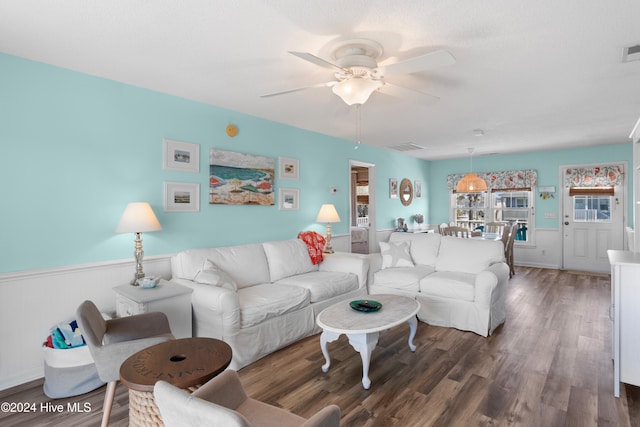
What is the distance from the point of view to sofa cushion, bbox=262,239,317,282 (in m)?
3.87

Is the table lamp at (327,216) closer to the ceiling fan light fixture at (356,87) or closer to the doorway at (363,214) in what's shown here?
the doorway at (363,214)

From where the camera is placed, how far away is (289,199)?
4.57 meters

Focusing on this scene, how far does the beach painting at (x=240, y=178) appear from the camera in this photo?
374cm

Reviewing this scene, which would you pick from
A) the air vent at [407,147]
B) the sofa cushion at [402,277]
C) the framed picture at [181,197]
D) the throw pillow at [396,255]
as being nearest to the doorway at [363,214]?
the air vent at [407,147]

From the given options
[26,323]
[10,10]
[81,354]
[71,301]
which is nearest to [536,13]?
[10,10]

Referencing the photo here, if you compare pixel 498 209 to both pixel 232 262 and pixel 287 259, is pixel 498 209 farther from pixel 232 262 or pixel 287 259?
pixel 232 262

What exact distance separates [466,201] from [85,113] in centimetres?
740

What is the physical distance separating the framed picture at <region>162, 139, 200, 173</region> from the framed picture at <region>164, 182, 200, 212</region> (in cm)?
16

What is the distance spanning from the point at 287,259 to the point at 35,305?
226 cm

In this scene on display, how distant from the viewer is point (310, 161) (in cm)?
490

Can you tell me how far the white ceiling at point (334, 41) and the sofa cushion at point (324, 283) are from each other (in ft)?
6.19

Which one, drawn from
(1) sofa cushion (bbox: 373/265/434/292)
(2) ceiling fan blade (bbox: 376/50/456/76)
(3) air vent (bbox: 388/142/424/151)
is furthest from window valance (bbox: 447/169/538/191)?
(2) ceiling fan blade (bbox: 376/50/456/76)

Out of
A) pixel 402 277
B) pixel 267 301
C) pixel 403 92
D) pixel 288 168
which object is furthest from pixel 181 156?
pixel 402 277

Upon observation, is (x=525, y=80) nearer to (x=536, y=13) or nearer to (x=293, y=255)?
(x=536, y=13)
